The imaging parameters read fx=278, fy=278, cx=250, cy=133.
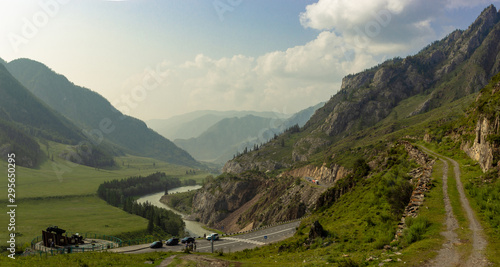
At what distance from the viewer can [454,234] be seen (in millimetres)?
22703

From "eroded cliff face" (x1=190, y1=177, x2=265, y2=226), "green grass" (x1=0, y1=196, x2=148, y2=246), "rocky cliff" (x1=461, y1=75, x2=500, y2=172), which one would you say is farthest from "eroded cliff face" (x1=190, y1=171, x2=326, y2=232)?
"rocky cliff" (x1=461, y1=75, x2=500, y2=172)

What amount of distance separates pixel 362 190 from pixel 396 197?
1781cm

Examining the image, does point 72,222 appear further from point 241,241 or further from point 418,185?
point 418,185

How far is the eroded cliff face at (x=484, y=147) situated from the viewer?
1359 inches

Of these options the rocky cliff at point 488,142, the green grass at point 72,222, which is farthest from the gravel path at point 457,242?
the green grass at point 72,222

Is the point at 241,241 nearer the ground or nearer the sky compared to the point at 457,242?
nearer the ground

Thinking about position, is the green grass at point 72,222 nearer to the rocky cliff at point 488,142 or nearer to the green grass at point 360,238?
the green grass at point 360,238

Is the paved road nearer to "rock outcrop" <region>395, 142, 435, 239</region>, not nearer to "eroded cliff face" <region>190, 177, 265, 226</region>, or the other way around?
"rock outcrop" <region>395, 142, 435, 239</region>

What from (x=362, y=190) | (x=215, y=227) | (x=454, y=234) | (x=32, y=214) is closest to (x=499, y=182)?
(x=454, y=234)

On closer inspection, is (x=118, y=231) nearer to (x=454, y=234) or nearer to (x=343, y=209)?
(x=343, y=209)

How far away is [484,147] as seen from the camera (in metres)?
37.4

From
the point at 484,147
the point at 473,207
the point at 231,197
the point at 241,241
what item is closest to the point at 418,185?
the point at 473,207

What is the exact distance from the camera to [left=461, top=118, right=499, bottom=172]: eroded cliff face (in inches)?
1359

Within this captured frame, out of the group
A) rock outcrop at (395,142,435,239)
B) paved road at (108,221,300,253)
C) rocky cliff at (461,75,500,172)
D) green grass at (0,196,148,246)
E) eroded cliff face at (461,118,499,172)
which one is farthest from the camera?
green grass at (0,196,148,246)
